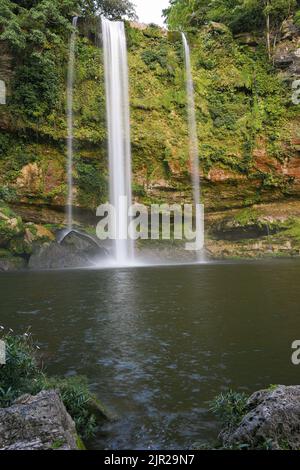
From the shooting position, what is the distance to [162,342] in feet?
26.6

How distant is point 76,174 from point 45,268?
8.07 metres

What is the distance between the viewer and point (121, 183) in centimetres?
2800

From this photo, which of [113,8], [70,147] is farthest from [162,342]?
[113,8]

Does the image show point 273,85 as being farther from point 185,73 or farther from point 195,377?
point 195,377

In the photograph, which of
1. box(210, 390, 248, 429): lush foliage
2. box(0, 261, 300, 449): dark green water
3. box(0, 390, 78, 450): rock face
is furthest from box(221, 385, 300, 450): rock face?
box(0, 390, 78, 450): rock face

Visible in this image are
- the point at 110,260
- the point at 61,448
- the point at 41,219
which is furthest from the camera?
the point at 41,219

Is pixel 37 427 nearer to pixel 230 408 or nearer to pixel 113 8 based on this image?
pixel 230 408

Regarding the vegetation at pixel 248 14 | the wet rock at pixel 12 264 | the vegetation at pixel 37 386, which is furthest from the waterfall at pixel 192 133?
the vegetation at pixel 37 386

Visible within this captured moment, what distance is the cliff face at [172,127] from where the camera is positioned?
2684 cm

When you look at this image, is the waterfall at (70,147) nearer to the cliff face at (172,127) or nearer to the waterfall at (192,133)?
the cliff face at (172,127)

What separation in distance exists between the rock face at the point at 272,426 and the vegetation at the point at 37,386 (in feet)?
5.53

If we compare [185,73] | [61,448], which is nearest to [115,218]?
[185,73]

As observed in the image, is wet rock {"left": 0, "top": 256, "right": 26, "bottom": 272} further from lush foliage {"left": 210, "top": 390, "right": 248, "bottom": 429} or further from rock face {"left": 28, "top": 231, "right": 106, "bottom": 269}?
lush foliage {"left": 210, "top": 390, "right": 248, "bottom": 429}

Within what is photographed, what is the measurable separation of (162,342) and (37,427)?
451 centimetres
